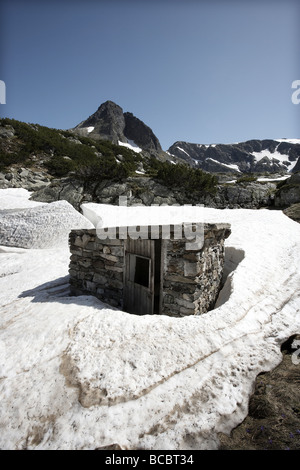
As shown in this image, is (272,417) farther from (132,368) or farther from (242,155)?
(242,155)

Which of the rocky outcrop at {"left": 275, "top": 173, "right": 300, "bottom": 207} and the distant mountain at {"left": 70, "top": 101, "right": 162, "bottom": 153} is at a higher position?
the distant mountain at {"left": 70, "top": 101, "right": 162, "bottom": 153}

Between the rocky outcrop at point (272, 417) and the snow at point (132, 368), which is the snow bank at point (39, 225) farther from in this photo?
the rocky outcrop at point (272, 417)

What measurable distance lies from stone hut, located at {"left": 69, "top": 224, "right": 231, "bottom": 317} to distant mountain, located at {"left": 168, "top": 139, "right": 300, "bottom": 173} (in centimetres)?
14008

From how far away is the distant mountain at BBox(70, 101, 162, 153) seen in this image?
9406 cm

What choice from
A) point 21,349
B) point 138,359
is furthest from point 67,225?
point 138,359

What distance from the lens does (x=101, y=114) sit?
101 meters

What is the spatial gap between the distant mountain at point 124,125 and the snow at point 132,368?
94.4 m

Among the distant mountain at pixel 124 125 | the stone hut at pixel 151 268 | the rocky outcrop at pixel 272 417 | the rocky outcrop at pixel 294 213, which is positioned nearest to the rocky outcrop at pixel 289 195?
the rocky outcrop at pixel 294 213

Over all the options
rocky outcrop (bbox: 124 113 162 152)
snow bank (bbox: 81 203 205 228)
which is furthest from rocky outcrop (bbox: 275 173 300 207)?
rocky outcrop (bbox: 124 113 162 152)

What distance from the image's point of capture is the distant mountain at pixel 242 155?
441ft

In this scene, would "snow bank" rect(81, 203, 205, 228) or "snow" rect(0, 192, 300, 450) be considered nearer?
"snow" rect(0, 192, 300, 450)

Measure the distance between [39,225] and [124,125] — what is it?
358 ft

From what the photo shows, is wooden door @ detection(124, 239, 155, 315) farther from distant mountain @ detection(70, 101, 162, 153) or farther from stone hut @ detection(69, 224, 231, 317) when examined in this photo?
distant mountain @ detection(70, 101, 162, 153)
